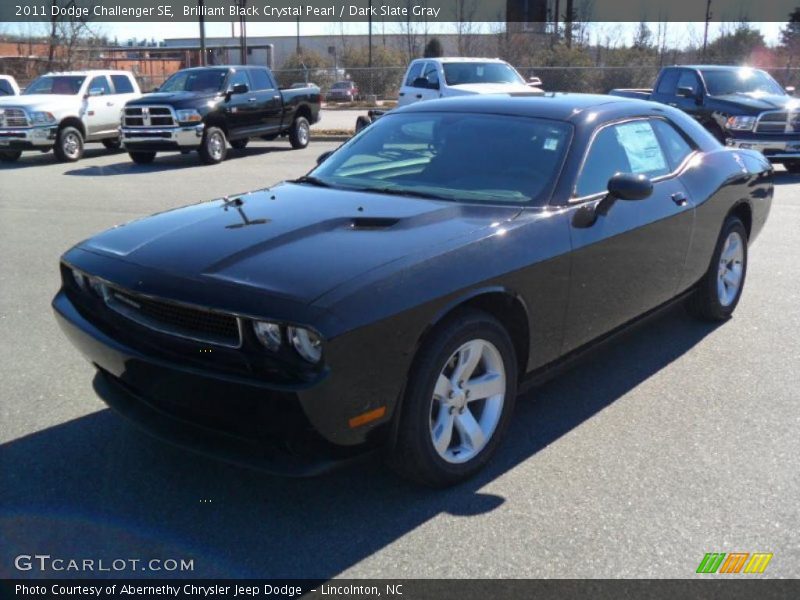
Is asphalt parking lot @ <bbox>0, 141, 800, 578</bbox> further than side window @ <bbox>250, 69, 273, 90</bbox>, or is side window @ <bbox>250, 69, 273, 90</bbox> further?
side window @ <bbox>250, 69, 273, 90</bbox>

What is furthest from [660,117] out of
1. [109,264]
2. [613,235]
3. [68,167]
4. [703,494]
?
[68,167]

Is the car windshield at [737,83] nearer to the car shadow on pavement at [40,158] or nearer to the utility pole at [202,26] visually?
the car shadow on pavement at [40,158]

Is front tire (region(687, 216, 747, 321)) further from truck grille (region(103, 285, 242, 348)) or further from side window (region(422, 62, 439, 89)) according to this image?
side window (region(422, 62, 439, 89))

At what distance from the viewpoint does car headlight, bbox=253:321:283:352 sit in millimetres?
2828

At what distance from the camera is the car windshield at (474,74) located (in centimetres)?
1614

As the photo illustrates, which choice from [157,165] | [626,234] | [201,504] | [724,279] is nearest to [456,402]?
[201,504]

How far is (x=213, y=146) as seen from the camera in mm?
16031

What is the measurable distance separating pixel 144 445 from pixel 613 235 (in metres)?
2.57

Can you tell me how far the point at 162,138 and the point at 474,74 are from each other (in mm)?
6481

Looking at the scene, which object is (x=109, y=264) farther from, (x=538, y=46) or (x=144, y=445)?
(x=538, y=46)

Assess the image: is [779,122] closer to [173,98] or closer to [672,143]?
[672,143]

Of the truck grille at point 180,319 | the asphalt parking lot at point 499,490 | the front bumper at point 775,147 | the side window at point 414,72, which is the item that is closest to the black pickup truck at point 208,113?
the side window at point 414,72

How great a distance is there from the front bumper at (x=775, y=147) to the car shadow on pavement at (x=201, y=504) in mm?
11189

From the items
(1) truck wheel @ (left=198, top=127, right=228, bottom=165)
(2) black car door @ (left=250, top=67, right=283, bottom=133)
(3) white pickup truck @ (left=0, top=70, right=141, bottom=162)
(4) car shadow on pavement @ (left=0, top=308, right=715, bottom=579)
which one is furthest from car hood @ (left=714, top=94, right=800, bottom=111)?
(3) white pickup truck @ (left=0, top=70, right=141, bottom=162)
